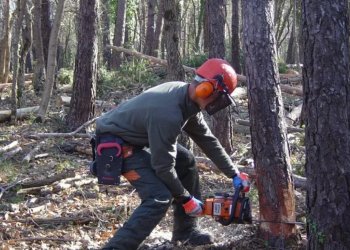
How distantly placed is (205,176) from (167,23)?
7.30 feet

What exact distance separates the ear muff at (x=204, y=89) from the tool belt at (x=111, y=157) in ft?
2.69

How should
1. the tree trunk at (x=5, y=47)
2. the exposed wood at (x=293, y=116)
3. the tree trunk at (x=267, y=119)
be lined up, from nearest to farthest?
the tree trunk at (x=267, y=119)
the exposed wood at (x=293, y=116)
the tree trunk at (x=5, y=47)

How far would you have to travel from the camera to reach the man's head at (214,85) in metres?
4.08

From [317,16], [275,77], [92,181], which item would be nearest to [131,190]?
[92,181]

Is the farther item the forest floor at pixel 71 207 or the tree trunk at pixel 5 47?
the tree trunk at pixel 5 47

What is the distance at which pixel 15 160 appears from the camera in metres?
8.05

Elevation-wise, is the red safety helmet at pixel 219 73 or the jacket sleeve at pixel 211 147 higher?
the red safety helmet at pixel 219 73

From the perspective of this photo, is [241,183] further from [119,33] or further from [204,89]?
[119,33]

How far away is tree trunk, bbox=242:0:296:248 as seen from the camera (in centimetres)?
446

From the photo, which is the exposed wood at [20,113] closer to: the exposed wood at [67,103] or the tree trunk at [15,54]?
the tree trunk at [15,54]

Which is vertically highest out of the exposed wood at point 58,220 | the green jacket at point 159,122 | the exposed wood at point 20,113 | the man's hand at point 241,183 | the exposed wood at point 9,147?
the green jacket at point 159,122

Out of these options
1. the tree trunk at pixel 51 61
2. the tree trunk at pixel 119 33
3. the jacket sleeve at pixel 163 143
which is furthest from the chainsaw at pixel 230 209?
the tree trunk at pixel 119 33

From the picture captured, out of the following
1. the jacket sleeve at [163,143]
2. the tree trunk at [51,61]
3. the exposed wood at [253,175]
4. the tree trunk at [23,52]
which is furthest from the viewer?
the tree trunk at [23,52]

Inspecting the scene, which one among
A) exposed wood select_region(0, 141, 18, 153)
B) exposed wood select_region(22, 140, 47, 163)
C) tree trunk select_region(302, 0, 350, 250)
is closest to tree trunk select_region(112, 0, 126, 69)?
exposed wood select_region(22, 140, 47, 163)
